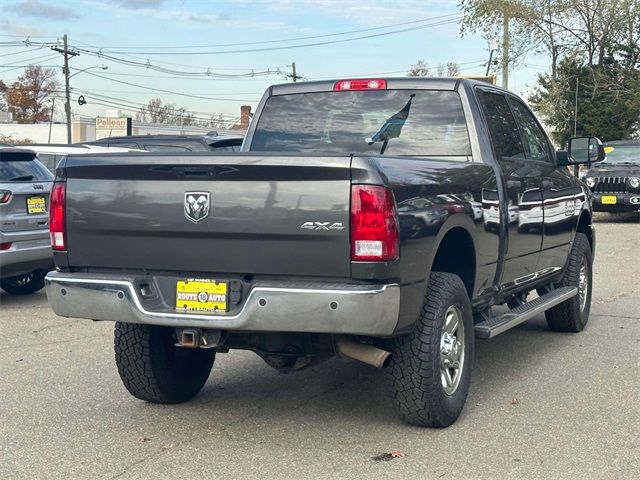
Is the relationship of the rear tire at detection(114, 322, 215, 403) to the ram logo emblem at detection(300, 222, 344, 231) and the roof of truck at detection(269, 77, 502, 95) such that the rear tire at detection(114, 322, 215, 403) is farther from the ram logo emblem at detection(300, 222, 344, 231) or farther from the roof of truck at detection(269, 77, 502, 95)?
the roof of truck at detection(269, 77, 502, 95)

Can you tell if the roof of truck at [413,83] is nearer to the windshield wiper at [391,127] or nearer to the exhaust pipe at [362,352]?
the windshield wiper at [391,127]

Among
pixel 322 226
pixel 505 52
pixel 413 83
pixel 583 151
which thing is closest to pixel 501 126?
pixel 413 83

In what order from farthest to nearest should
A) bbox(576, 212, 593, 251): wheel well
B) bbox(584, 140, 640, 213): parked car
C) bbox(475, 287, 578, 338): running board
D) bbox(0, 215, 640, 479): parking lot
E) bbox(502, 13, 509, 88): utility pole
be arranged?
bbox(502, 13, 509, 88): utility pole, bbox(584, 140, 640, 213): parked car, bbox(576, 212, 593, 251): wheel well, bbox(475, 287, 578, 338): running board, bbox(0, 215, 640, 479): parking lot

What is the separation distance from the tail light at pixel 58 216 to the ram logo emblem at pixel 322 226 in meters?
1.40

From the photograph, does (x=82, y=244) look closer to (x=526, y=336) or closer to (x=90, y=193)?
(x=90, y=193)

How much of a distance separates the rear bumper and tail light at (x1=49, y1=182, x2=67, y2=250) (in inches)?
14.2

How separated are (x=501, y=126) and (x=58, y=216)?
3.26 meters

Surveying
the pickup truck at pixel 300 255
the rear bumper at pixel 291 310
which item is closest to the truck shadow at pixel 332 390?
the pickup truck at pixel 300 255

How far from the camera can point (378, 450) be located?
4668 millimetres

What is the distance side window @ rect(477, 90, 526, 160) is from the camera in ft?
20.5

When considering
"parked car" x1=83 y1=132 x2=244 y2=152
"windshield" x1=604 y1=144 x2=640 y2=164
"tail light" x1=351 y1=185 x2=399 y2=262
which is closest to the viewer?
"tail light" x1=351 y1=185 x2=399 y2=262

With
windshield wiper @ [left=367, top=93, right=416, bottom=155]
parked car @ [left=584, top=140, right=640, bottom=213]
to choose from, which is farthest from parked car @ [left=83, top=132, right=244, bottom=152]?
parked car @ [left=584, top=140, right=640, bottom=213]

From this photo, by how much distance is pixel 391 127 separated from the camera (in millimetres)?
6090

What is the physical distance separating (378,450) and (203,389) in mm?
1763
